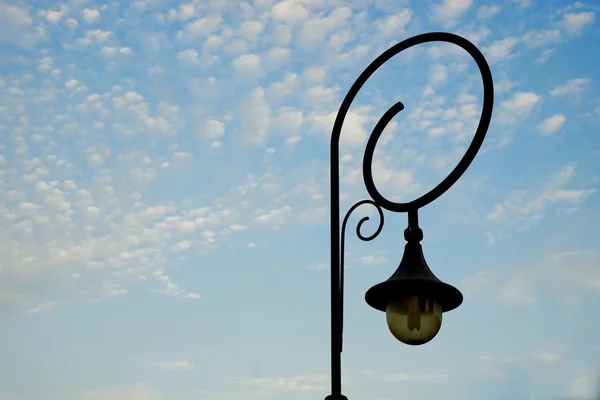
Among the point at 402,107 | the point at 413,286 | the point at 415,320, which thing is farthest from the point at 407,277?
the point at 402,107

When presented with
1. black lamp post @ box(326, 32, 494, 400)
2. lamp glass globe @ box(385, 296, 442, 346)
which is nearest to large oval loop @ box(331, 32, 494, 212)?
black lamp post @ box(326, 32, 494, 400)

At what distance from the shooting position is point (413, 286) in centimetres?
642

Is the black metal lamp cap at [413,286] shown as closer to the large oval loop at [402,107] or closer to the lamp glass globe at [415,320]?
the lamp glass globe at [415,320]

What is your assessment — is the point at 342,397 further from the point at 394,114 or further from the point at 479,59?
the point at 479,59

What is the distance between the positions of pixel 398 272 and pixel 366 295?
34 centimetres

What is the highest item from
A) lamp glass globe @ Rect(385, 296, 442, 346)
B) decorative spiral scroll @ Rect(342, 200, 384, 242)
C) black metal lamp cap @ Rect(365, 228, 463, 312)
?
decorative spiral scroll @ Rect(342, 200, 384, 242)

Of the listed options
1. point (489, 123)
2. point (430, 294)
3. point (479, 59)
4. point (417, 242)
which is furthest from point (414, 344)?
point (479, 59)

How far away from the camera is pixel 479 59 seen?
704cm

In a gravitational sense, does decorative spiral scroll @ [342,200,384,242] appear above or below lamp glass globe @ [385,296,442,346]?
above

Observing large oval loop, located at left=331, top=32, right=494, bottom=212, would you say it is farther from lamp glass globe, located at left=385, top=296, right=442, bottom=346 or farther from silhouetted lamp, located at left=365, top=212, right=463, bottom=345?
lamp glass globe, located at left=385, top=296, right=442, bottom=346

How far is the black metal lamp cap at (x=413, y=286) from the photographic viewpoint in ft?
21.0

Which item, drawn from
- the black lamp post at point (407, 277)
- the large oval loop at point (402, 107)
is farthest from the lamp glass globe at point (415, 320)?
the large oval loop at point (402, 107)

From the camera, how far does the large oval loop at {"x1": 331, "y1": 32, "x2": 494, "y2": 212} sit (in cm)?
665

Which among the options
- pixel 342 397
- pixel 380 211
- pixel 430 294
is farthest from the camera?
pixel 380 211
